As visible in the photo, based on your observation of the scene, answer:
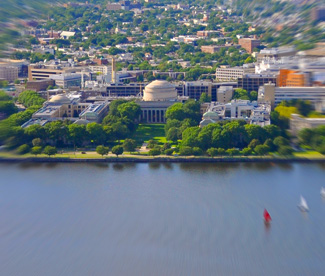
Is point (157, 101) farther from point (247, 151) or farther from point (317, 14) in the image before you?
point (317, 14)

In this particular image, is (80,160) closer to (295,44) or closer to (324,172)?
(324,172)

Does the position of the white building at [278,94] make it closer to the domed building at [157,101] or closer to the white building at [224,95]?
the white building at [224,95]

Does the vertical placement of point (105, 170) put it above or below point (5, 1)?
below

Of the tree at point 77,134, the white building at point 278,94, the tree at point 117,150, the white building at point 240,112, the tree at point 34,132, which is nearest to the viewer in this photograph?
the white building at point 278,94

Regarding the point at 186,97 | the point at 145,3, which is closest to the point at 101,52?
the point at 186,97

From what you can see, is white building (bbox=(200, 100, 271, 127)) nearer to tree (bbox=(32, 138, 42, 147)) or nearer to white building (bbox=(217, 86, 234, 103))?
white building (bbox=(217, 86, 234, 103))

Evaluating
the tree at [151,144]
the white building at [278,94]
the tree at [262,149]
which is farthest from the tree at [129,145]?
the white building at [278,94]
